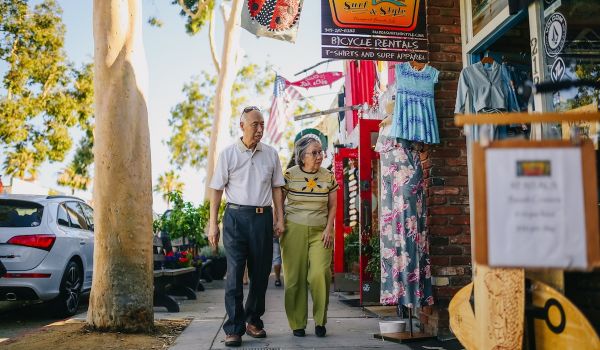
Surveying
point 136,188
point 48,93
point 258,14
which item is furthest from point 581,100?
point 48,93

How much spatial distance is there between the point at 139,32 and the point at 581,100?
177 inches

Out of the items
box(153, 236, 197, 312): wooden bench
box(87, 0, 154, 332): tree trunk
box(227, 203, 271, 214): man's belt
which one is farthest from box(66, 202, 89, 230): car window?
box(227, 203, 271, 214): man's belt

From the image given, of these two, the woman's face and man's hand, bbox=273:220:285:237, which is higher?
the woman's face

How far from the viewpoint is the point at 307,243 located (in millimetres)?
5492

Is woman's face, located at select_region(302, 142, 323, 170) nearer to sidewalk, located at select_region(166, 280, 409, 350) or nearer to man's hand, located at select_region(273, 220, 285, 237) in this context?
man's hand, located at select_region(273, 220, 285, 237)

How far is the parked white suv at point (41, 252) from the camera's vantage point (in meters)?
7.05

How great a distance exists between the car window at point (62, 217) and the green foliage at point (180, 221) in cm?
307

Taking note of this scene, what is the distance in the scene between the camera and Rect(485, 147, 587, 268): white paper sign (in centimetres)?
208

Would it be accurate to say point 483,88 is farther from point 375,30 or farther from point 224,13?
point 224,13

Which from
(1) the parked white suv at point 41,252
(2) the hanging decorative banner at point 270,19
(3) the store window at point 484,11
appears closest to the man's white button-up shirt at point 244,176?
(3) the store window at point 484,11

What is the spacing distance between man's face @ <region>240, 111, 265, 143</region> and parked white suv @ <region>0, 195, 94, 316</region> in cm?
368

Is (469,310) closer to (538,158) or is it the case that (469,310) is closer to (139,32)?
(538,158)

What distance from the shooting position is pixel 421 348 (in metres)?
4.80

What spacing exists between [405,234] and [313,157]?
118 cm
